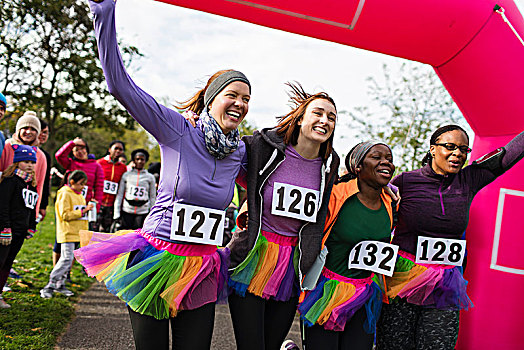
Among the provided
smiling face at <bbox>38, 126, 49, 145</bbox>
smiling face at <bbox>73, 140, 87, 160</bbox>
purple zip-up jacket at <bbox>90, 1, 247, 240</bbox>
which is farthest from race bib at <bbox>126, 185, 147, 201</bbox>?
purple zip-up jacket at <bbox>90, 1, 247, 240</bbox>

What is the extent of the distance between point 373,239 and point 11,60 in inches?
700

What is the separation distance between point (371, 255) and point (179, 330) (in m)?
1.36

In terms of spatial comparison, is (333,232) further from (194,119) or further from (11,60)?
(11,60)

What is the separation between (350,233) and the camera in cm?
291

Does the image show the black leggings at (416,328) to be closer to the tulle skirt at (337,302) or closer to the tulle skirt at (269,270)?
the tulle skirt at (337,302)

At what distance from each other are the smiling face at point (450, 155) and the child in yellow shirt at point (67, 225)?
13.6ft

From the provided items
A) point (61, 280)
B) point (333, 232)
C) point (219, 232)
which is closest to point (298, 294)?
point (333, 232)

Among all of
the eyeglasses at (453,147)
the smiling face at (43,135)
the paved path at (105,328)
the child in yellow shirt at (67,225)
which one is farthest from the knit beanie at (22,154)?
the eyeglasses at (453,147)

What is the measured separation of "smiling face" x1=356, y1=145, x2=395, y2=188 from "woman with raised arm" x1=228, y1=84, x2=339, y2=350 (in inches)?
13.0

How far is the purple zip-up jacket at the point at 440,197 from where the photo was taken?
3.14 m

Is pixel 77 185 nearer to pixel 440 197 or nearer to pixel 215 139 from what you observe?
pixel 215 139

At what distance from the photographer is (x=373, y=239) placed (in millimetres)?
2918

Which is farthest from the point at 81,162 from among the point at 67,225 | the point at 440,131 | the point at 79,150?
the point at 440,131

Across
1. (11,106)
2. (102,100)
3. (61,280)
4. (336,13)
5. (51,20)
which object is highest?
(51,20)
